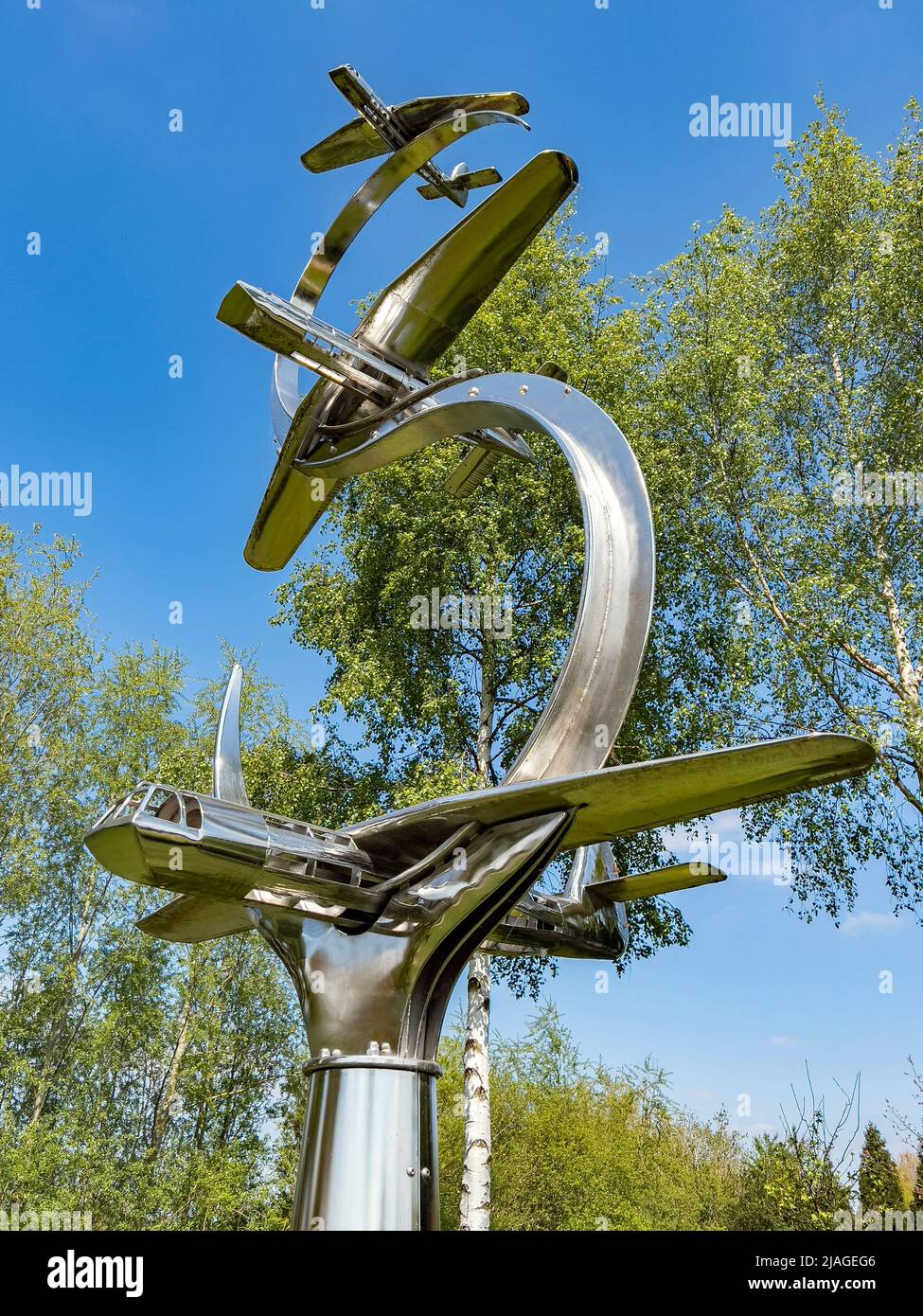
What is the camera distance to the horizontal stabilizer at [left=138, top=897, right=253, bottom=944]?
491 centimetres

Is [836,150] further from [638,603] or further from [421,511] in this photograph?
[638,603]

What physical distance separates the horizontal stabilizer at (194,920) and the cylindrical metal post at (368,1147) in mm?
1226

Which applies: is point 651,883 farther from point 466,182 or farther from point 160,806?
point 466,182

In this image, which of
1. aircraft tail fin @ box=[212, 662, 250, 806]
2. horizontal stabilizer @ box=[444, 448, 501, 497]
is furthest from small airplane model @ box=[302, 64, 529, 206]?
aircraft tail fin @ box=[212, 662, 250, 806]

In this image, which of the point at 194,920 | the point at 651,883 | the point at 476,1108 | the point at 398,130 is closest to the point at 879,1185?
the point at 476,1108

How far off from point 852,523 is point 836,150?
6033 mm

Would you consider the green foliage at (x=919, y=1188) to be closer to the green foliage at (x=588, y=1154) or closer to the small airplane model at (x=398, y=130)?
the green foliage at (x=588, y=1154)

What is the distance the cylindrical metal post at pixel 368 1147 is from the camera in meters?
3.49

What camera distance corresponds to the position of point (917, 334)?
48.9ft

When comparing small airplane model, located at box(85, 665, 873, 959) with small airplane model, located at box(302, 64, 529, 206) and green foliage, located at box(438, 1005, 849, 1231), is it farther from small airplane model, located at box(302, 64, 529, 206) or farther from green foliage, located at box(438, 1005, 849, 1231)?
green foliage, located at box(438, 1005, 849, 1231)

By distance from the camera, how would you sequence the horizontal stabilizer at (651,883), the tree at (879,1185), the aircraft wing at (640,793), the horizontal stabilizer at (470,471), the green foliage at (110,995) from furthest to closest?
the green foliage at (110,995) < the tree at (879,1185) < the horizontal stabilizer at (470,471) < the horizontal stabilizer at (651,883) < the aircraft wing at (640,793)

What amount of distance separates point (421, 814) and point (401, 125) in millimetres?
3949

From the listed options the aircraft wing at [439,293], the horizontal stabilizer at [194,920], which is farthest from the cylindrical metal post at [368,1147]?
the aircraft wing at [439,293]

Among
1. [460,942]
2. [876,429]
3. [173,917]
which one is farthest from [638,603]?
[876,429]
